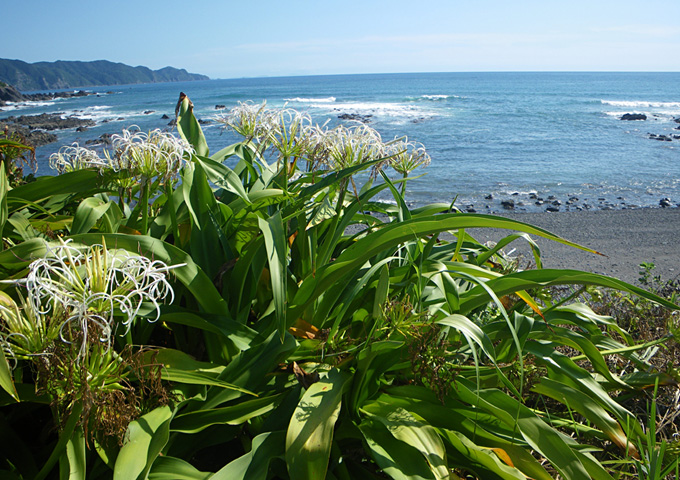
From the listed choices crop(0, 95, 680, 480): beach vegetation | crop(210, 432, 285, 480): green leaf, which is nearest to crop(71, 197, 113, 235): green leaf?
crop(0, 95, 680, 480): beach vegetation

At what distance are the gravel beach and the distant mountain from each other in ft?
415

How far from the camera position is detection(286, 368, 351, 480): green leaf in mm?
1393

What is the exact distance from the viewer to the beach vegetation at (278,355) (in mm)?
1242

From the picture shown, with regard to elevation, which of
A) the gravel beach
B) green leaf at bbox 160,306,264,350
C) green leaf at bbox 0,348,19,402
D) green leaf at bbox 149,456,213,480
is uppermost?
green leaf at bbox 0,348,19,402

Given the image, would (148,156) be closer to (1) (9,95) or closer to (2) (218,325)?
(2) (218,325)

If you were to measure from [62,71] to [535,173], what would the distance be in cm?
14803

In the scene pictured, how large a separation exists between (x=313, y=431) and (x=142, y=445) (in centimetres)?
48

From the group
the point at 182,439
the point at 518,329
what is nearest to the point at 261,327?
the point at 182,439

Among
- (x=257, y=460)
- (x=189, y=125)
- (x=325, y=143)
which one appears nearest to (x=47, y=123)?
(x=189, y=125)

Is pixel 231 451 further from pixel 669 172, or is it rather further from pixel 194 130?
pixel 669 172

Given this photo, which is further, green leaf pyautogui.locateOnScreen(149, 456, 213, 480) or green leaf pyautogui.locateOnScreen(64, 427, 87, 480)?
green leaf pyautogui.locateOnScreen(149, 456, 213, 480)

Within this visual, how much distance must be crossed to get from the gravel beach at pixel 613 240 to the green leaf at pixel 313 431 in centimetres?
459

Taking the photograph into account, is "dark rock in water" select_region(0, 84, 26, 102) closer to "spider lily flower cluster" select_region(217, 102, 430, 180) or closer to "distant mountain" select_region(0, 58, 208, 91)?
"distant mountain" select_region(0, 58, 208, 91)

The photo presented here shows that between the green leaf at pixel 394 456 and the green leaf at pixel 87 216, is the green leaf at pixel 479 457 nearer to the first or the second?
the green leaf at pixel 394 456
